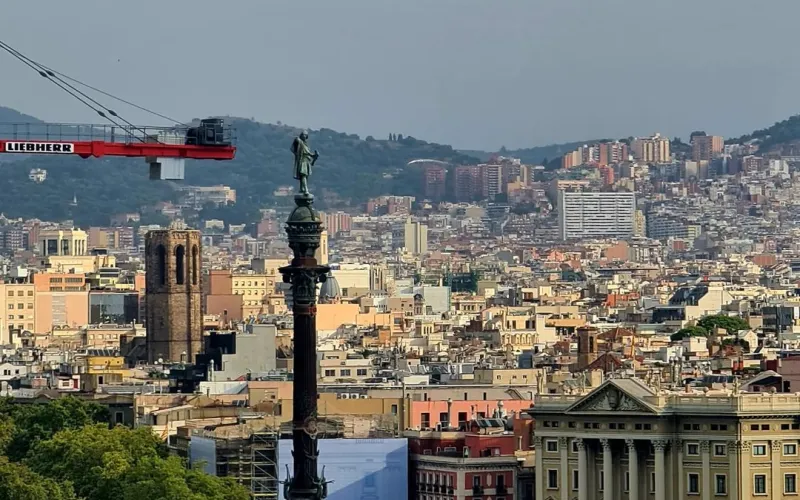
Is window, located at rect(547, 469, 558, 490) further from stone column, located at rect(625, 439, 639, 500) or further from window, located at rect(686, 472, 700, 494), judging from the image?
window, located at rect(686, 472, 700, 494)

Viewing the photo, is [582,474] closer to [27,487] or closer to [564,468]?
[564,468]

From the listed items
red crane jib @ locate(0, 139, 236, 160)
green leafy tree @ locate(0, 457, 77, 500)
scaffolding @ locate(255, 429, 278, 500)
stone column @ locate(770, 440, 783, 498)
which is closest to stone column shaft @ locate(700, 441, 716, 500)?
stone column @ locate(770, 440, 783, 498)

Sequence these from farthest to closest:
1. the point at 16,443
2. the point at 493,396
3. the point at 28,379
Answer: the point at 28,379
the point at 493,396
the point at 16,443

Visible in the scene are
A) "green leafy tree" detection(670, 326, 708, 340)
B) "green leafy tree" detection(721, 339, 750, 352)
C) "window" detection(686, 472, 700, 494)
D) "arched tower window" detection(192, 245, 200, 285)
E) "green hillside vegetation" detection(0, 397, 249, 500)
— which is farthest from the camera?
"arched tower window" detection(192, 245, 200, 285)

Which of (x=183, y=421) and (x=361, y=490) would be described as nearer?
(x=361, y=490)

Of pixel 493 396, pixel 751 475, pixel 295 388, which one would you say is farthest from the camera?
pixel 493 396

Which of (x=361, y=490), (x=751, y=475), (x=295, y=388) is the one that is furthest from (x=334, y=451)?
(x=295, y=388)

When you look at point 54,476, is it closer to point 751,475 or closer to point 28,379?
point 751,475
